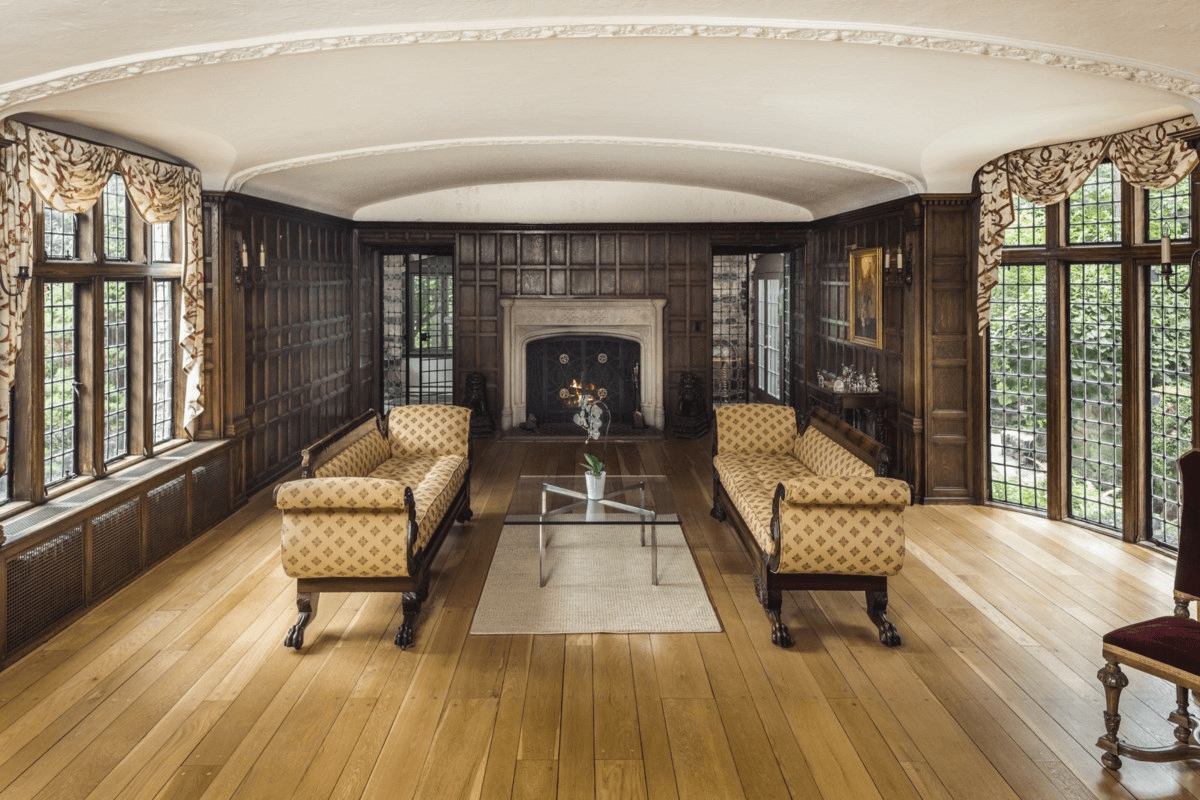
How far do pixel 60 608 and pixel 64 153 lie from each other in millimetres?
2458

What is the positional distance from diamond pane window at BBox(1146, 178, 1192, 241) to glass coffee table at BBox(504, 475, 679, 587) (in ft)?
12.5

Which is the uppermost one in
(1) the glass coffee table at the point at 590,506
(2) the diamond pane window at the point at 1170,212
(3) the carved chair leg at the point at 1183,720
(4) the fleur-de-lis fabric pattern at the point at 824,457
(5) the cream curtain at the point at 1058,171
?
(5) the cream curtain at the point at 1058,171

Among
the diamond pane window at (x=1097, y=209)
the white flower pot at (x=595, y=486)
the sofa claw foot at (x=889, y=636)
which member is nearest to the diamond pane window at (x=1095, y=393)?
the diamond pane window at (x=1097, y=209)

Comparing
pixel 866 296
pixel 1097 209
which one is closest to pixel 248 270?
pixel 866 296

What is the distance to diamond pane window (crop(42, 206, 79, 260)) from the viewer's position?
541 centimetres

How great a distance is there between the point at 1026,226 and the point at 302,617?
6.13m

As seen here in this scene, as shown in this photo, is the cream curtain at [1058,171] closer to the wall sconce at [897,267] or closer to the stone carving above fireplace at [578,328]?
the wall sconce at [897,267]

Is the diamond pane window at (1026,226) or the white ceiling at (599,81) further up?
the white ceiling at (599,81)

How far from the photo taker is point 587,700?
160 inches

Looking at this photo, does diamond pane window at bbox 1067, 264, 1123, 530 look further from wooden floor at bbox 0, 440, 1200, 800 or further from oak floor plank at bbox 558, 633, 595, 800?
oak floor plank at bbox 558, 633, 595, 800

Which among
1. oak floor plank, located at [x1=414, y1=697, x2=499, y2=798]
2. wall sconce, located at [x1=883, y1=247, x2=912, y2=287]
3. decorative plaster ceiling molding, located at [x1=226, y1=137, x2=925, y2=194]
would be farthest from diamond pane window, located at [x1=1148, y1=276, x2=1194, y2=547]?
oak floor plank, located at [x1=414, y1=697, x2=499, y2=798]

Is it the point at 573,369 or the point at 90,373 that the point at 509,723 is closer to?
the point at 90,373

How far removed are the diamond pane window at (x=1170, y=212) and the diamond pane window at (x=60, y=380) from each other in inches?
276

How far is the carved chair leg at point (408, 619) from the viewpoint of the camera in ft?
15.5
